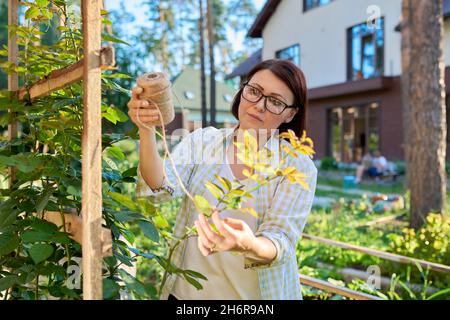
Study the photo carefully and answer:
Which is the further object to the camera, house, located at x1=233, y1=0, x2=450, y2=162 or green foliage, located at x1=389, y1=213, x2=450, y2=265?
house, located at x1=233, y1=0, x2=450, y2=162

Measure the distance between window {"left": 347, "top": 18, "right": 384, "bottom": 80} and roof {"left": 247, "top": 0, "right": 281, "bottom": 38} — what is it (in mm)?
3136

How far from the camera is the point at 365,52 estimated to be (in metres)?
14.9

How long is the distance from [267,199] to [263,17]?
56.2 ft

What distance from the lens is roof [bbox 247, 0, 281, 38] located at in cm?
1712

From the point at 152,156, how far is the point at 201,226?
0.35 meters

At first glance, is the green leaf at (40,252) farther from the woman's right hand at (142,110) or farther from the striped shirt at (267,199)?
the woman's right hand at (142,110)

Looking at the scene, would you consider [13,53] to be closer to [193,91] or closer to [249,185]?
[249,185]

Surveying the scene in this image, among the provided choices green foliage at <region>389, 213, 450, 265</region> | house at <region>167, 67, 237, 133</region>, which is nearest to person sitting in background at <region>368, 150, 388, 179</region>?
green foliage at <region>389, 213, 450, 265</region>

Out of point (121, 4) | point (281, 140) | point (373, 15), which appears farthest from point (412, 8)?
point (121, 4)

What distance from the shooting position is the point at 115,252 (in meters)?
1.21

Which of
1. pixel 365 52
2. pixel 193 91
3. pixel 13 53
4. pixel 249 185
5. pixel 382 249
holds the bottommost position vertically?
pixel 382 249

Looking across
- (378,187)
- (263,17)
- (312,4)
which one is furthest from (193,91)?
(378,187)

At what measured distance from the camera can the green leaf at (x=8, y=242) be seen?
3.96ft

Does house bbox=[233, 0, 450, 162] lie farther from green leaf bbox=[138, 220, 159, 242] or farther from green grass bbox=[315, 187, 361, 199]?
green leaf bbox=[138, 220, 159, 242]
